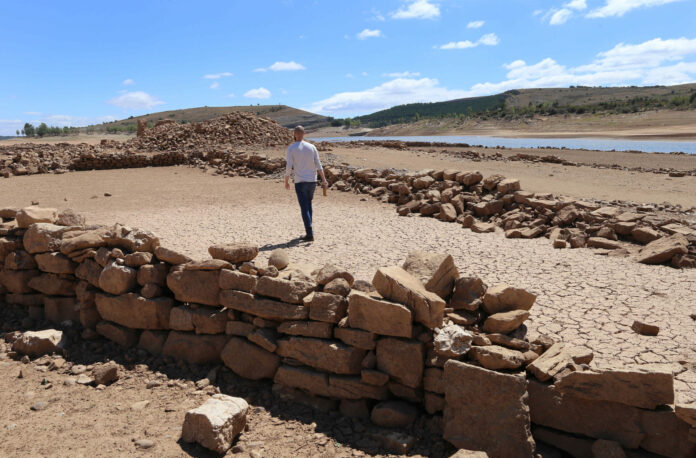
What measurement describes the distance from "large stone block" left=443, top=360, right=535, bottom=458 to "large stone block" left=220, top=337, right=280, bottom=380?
2143 mm

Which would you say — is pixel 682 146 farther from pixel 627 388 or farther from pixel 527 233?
pixel 627 388

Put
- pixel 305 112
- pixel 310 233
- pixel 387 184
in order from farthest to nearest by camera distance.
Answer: pixel 305 112 < pixel 387 184 < pixel 310 233

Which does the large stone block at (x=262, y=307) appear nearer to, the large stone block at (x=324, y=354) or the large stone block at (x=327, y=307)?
the large stone block at (x=327, y=307)

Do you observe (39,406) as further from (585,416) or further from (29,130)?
(29,130)

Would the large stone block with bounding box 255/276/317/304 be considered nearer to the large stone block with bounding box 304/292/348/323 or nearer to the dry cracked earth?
the large stone block with bounding box 304/292/348/323

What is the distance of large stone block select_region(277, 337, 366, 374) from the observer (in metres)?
4.86

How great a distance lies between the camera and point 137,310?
20.0ft

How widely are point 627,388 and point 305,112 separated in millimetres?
99573

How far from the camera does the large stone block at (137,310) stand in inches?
237

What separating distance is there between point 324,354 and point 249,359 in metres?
1.06

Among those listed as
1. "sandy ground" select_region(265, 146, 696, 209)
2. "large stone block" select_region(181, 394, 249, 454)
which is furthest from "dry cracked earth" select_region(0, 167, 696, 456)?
"sandy ground" select_region(265, 146, 696, 209)

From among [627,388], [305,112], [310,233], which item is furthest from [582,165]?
[305,112]

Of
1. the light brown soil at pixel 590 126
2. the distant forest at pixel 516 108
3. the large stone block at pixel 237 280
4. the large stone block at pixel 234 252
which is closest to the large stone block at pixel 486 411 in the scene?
the large stone block at pixel 237 280

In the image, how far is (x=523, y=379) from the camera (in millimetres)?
3996
